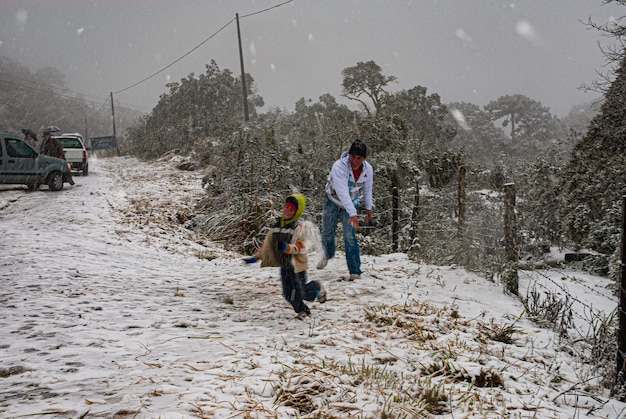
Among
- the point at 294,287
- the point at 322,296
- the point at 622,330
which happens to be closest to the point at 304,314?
the point at 294,287

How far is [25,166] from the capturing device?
11.9m

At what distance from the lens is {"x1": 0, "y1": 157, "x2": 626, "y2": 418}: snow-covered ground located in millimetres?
2496

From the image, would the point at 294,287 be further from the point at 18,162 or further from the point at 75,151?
the point at 75,151

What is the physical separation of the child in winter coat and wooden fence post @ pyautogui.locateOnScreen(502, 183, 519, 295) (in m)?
2.98

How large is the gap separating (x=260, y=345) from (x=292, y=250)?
0.94 metres

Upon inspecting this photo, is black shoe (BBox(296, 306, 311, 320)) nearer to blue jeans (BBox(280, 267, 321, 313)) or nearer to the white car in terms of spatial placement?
blue jeans (BBox(280, 267, 321, 313))

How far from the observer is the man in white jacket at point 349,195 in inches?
200

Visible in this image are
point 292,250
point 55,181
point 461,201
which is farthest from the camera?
point 55,181

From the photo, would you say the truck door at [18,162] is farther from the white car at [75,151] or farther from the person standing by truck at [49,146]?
the white car at [75,151]

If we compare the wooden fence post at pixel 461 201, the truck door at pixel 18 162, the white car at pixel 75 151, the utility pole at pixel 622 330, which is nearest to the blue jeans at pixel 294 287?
the utility pole at pixel 622 330

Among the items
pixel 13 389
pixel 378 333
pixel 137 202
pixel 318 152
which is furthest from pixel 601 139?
pixel 13 389

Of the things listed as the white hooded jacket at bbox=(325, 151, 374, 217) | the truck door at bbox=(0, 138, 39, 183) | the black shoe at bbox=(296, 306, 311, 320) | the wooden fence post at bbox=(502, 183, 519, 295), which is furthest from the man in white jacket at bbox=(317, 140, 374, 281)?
the truck door at bbox=(0, 138, 39, 183)

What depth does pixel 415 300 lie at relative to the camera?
4727 mm

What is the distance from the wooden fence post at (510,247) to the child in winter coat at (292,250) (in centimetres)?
298
